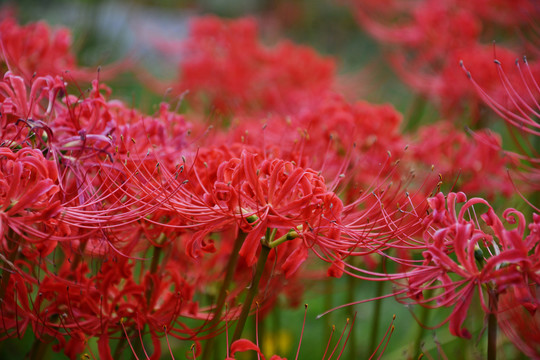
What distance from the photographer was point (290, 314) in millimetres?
2289

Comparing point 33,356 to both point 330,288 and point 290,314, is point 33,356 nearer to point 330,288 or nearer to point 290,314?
point 330,288

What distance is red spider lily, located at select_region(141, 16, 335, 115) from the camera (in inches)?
103

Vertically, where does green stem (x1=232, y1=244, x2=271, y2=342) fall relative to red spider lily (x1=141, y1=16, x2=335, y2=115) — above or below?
above

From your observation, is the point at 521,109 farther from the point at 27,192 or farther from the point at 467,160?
the point at 27,192

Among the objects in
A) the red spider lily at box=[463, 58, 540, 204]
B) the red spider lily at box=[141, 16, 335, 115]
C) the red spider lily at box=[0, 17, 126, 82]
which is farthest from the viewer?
the red spider lily at box=[141, 16, 335, 115]

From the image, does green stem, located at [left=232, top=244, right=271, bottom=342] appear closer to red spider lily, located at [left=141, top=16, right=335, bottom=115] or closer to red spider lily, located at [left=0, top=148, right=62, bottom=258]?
red spider lily, located at [left=0, top=148, right=62, bottom=258]

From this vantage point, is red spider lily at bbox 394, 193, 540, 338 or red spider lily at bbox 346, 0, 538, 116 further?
red spider lily at bbox 346, 0, 538, 116

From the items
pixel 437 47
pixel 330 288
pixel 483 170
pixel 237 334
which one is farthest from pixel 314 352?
pixel 437 47

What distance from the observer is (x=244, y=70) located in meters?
2.64

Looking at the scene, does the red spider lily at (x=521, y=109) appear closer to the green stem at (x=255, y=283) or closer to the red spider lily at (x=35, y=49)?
the green stem at (x=255, y=283)

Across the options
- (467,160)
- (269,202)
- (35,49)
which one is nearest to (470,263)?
(269,202)

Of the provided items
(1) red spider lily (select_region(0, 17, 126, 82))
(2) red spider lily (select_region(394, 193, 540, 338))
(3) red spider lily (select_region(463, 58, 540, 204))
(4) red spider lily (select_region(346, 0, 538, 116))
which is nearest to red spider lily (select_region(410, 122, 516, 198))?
(3) red spider lily (select_region(463, 58, 540, 204))

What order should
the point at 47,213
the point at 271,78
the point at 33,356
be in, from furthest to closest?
the point at 271,78 → the point at 33,356 → the point at 47,213

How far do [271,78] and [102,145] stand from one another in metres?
1.61
